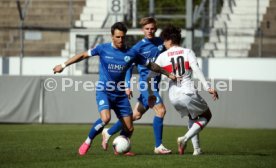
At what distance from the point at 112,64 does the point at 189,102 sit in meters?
1.31

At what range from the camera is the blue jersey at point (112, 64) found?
12164 millimetres

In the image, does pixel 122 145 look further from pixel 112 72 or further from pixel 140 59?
pixel 140 59

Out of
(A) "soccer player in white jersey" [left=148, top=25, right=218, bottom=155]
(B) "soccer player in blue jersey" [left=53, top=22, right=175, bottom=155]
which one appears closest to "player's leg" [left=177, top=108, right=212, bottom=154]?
(A) "soccer player in white jersey" [left=148, top=25, right=218, bottom=155]

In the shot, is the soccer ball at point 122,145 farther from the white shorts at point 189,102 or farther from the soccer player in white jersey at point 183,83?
the white shorts at point 189,102

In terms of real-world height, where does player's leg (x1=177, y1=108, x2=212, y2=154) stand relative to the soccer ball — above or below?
above

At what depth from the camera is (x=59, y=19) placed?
29859 millimetres

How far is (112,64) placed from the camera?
12.2m

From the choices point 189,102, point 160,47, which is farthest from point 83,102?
point 189,102

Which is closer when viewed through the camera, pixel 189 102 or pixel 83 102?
pixel 189 102

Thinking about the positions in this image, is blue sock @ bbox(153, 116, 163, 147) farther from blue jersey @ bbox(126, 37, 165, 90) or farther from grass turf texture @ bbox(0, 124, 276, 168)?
blue jersey @ bbox(126, 37, 165, 90)

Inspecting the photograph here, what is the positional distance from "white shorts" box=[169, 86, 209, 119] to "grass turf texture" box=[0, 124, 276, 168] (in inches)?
27.9

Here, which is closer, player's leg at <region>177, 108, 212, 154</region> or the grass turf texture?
the grass turf texture

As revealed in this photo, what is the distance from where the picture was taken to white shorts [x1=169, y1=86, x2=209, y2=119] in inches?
482

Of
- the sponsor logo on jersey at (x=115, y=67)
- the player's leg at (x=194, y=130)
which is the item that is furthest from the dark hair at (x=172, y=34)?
the player's leg at (x=194, y=130)
